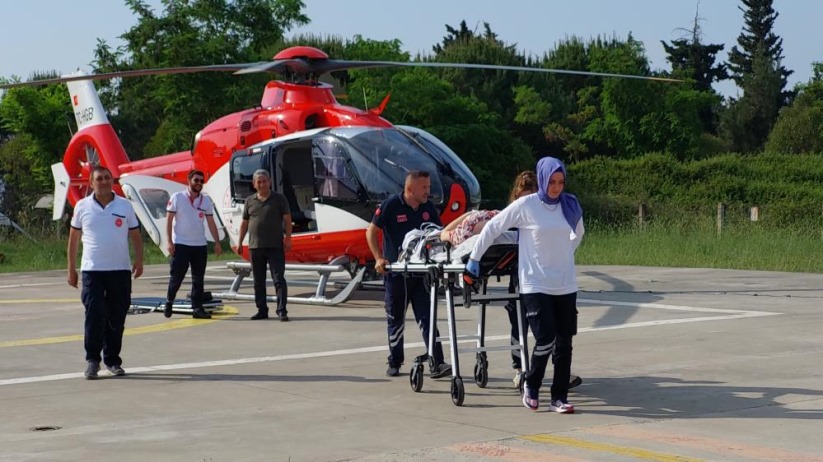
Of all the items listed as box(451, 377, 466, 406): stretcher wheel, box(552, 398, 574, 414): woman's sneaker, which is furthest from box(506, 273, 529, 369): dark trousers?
box(552, 398, 574, 414): woman's sneaker

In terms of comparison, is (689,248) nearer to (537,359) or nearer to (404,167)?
(404,167)

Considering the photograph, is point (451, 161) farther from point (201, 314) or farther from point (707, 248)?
point (707, 248)

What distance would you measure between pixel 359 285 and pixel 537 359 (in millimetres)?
7881

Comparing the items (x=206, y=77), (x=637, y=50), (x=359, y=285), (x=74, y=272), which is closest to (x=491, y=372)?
(x=74, y=272)

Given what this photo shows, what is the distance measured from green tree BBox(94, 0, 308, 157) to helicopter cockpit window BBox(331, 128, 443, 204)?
82.2ft

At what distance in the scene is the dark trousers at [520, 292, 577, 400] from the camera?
827cm

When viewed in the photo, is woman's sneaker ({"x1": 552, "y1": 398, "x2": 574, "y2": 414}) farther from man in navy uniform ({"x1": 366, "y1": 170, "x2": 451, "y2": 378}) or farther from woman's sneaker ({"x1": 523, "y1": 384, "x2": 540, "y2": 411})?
man in navy uniform ({"x1": 366, "y1": 170, "x2": 451, "y2": 378})

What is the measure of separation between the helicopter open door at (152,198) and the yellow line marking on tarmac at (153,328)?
3.82m

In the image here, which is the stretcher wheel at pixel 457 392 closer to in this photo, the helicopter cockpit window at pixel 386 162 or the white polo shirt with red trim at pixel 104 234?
the white polo shirt with red trim at pixel 104 234

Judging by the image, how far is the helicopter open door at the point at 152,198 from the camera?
19.4 meters

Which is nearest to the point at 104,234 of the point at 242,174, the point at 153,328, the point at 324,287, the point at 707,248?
the point at 153,328

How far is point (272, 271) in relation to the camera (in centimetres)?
1458

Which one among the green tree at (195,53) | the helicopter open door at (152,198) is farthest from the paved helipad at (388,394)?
the green tree at (195,53)

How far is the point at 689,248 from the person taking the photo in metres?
24.7
